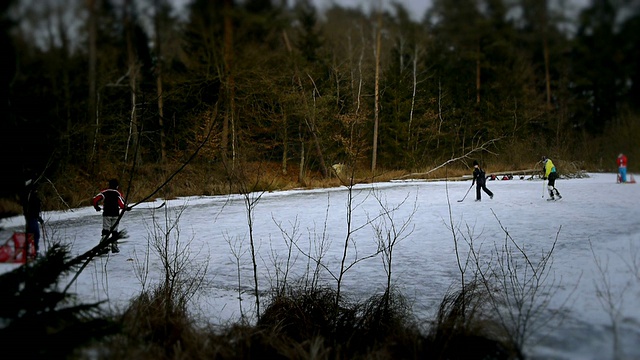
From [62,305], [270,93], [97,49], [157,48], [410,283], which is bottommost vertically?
[410,283]

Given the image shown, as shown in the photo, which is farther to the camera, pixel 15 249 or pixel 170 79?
pixel 170 79

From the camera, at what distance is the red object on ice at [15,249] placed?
1.32 metres

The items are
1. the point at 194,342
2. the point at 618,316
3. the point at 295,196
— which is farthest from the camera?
the point at 295,196

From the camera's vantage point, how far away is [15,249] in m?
1.39

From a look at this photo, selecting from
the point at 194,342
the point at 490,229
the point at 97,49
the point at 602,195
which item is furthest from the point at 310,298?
the point at 602,195

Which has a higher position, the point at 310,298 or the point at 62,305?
the point at 62,305

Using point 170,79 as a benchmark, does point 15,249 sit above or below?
below

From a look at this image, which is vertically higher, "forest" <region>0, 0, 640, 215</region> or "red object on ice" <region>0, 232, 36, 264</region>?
"forest" <region>0, 0, 640, 215</region>

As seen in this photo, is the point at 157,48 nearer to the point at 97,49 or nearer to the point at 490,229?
the point at 97,49

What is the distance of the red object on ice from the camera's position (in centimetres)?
132

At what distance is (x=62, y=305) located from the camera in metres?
1.60

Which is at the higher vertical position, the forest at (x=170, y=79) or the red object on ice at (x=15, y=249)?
the forest at (x=170, y=79)

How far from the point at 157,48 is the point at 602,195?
16.3 m

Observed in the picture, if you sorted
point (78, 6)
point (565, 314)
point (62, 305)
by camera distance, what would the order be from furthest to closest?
1. point (565, 314)
2. point (62, 305)
3. point (78, 6)
